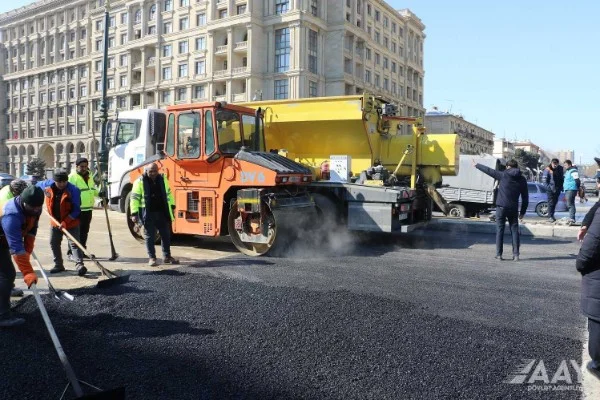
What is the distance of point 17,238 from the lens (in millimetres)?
4422

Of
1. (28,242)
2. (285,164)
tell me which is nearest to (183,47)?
(285,164)

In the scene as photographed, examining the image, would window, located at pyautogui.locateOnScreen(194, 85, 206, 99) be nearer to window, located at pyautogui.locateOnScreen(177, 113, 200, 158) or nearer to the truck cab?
the truck cab

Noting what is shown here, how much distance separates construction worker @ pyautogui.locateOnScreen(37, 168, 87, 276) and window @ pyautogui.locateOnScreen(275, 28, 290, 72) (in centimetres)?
5093

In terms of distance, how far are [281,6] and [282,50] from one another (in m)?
5.12

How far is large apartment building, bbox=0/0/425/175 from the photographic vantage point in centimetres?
5619

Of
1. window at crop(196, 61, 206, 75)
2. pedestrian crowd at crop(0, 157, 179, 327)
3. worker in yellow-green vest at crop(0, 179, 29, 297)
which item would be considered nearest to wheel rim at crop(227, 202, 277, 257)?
pedestrian crowd at crop(0, 157, 179, 327)

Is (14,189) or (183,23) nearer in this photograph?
(14,189)

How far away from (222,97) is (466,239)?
165 feet

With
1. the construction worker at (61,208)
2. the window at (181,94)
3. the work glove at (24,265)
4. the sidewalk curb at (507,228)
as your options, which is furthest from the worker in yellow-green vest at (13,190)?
the window at (181,94)

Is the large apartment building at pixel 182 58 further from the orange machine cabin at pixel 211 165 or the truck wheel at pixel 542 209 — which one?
the orange machine cabin at pixel 211 165

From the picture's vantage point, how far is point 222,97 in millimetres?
57469

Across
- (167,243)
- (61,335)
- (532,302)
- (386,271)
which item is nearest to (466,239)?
(386,271)

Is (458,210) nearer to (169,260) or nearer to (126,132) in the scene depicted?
(126,132)

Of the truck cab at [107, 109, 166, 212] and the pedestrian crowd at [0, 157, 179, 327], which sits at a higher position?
the truck cab at [107, 109, 166, 212]
